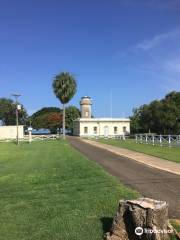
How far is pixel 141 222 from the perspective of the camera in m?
7.40

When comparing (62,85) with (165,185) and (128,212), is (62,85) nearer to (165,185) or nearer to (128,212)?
(165,185)

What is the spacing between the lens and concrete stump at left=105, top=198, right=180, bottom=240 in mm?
7297

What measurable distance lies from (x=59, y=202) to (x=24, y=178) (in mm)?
5957

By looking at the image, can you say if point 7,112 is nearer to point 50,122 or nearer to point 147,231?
point 50,122

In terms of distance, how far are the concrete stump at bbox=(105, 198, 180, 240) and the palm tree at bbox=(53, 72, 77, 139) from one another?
2948 inches

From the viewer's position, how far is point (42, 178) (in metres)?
17.0

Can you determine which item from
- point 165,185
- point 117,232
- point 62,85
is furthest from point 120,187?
point 62,85

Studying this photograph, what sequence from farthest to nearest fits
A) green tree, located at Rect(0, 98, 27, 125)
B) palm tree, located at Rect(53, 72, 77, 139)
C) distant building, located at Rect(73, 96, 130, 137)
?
green tree, located at Rect(0, 98, 27, 125) < distant building, located at Rect(73, 96, 130, 137) < palm tree, located at Rect(53, 72, 77, 139)

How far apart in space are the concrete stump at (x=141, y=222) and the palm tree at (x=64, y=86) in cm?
7487

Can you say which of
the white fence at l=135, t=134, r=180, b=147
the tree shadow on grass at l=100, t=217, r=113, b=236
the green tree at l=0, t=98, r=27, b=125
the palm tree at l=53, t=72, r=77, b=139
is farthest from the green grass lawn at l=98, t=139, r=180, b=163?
the green tree at l=0, t=98, r=27, b=125

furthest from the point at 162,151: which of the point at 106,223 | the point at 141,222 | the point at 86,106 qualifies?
the point at 86,106

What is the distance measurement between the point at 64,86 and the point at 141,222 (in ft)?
249

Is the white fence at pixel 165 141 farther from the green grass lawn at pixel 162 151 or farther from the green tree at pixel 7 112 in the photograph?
the green tree at pixel 7 112

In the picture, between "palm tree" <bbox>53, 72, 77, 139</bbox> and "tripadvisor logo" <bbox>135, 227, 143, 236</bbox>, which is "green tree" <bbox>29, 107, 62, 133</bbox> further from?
"tripadvisor logo" <bbox>135, 227, 143, 236</bbox>
